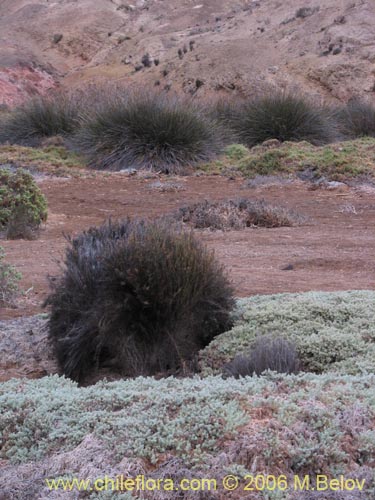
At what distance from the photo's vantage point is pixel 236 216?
1091 cm

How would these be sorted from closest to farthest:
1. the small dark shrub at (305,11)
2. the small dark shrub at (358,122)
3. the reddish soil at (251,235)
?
1. the reddish soil at (251,235)
2. the small dark shrub at (358,122)
3. the small dark shrub at (305,11)

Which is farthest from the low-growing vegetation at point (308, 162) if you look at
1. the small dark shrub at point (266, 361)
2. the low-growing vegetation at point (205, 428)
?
the low-growing vegetation at point (205, 428)

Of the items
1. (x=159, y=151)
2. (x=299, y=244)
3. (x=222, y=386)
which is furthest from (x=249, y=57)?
(x=222, y=386)

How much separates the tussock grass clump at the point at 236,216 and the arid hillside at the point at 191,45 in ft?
68.1

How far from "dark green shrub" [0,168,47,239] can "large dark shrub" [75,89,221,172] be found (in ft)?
20.5

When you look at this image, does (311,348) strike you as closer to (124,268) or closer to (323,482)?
(124,268)

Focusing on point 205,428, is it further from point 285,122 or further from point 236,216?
point 285,122

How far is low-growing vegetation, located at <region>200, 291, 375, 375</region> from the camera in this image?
4410 mm

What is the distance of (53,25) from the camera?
5084 cm

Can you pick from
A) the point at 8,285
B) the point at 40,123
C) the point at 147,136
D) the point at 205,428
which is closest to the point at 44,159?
the point at 147,136

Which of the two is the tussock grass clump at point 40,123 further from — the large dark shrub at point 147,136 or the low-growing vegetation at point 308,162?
the low-growing vegetation at point 308,162

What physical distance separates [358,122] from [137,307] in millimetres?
17830

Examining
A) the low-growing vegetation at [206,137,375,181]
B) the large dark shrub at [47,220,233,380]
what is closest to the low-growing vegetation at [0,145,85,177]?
the low-growing vegetation at [206,137,375,181]

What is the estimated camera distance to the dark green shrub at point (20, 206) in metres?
10.3
